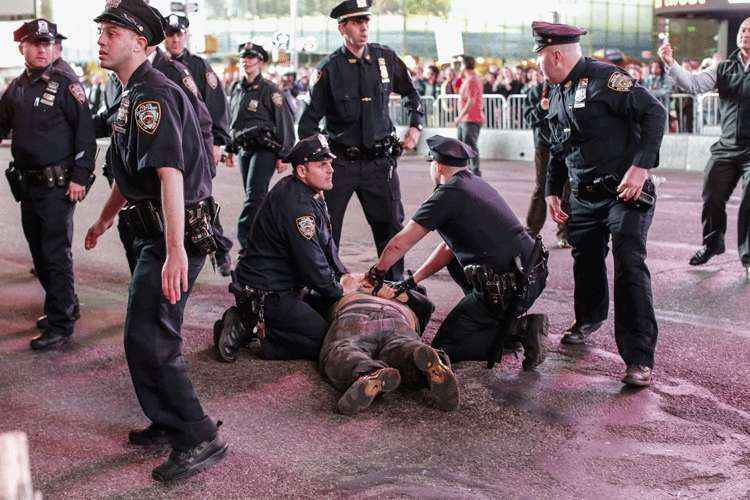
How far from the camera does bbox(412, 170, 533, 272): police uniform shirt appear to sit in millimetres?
5695

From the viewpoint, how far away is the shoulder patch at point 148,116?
406cm

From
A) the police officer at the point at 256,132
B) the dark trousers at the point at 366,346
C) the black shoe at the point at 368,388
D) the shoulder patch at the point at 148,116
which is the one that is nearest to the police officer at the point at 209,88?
the police officer at the point at 256,132

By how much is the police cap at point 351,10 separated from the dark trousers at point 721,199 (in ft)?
11.1

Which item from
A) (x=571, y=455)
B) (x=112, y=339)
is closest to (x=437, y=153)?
(x=571, y=455)

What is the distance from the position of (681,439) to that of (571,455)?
23.2 inches

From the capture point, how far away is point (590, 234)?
609 cm

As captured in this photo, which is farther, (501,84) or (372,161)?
(501,84)

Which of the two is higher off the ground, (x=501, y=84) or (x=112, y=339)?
(x=501, y=84)

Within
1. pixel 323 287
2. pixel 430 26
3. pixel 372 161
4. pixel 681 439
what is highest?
pixel 430 26

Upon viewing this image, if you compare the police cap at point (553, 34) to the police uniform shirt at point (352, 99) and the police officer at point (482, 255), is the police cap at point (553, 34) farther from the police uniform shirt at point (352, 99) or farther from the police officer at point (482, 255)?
the police uniform shirt at point (352, 99)

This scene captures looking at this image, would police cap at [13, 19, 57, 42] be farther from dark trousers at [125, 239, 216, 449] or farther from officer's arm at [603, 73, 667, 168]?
officer's arm at [603, 73, 667, 168]

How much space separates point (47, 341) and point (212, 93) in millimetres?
3370

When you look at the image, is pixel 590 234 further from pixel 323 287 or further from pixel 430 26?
pixel 430 26

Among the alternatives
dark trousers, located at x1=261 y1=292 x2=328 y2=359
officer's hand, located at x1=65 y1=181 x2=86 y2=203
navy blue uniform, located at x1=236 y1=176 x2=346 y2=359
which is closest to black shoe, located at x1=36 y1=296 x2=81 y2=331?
officer's hand, located at x1=65 y1=181 x2=86 y2=203
